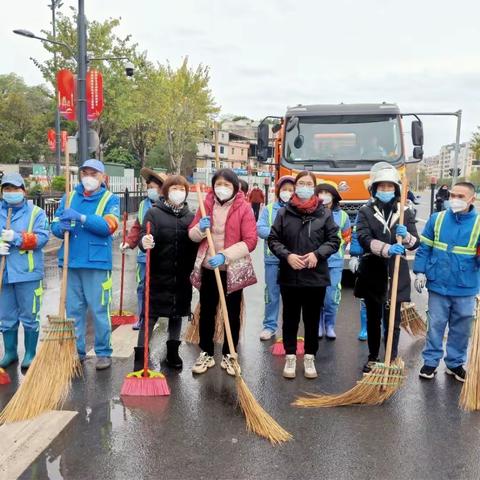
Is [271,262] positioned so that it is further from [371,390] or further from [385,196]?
[371,390]

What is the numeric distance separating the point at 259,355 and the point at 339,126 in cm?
488

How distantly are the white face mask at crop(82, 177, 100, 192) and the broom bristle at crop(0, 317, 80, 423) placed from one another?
1.13m

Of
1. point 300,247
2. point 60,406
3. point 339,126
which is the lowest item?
point 60,406

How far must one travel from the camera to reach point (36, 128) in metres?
44.8

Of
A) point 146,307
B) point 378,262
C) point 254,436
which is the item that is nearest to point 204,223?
point 146,307

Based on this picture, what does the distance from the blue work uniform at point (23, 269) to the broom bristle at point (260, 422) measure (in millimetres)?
2036

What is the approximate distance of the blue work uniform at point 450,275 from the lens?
14.0ft

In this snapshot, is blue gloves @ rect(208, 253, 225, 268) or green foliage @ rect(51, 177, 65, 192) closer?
blue gloves @ rect(208, 253, 225, 268)

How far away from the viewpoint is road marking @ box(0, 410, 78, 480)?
3.03m

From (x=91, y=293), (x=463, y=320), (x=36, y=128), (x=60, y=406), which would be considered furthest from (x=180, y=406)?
(x=36, y=128)

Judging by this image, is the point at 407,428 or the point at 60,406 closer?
the point at 407,428

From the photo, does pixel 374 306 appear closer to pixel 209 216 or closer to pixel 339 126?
pixel 209 216

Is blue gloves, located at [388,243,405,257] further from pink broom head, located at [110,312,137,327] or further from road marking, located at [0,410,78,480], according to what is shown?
pink broom head, located at [110,312,137,327]

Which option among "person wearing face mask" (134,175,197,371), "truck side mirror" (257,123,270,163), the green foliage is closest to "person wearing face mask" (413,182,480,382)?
"person wearing face mask" (134,175,197,371)
